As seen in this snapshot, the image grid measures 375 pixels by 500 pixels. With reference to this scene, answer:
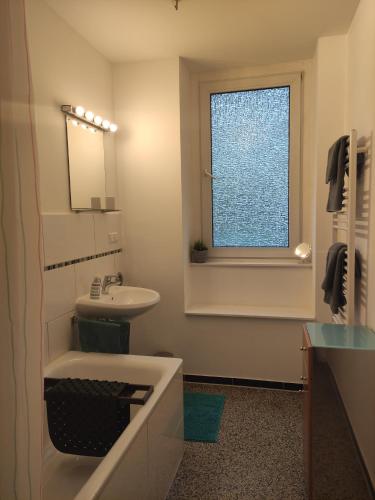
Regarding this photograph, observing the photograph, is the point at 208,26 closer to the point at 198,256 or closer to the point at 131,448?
the point at 198,256

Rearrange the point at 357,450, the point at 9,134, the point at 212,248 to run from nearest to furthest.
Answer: the point at 9,134, the point at 357,450, the point at 212,248

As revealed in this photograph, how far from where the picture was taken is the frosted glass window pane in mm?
3051

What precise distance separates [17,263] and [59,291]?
150cm

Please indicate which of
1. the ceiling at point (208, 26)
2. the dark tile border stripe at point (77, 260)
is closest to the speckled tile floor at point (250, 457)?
the dark tile border stripe at point (77, 260)

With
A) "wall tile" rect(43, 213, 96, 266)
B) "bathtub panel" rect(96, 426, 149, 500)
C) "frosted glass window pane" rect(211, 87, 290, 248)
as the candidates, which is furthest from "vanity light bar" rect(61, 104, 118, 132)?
"bathtub panel" rect(96, 426, 149, 500)

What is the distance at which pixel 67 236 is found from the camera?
2.23 metres

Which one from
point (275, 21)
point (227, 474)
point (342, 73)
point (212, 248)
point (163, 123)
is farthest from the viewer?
point (212, 248)

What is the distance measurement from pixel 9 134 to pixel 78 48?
213cm

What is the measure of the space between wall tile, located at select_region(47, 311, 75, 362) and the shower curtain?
1395 millimetres

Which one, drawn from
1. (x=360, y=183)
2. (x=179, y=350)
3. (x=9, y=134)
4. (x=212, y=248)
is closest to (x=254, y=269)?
(x=212, y=248)

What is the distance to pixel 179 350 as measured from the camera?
3.05 meters

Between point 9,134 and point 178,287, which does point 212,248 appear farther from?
point 9,134

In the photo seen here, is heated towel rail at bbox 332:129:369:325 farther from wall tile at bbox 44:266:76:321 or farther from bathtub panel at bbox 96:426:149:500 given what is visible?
wall tile at bbox 44:266:76:321

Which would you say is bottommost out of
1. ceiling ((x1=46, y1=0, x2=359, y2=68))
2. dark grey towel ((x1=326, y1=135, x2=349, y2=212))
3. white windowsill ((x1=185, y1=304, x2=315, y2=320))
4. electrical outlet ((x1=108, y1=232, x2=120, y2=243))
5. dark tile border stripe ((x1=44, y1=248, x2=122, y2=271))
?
white windowsill ((x1=185, y1=304, x2=315, y2=320))
